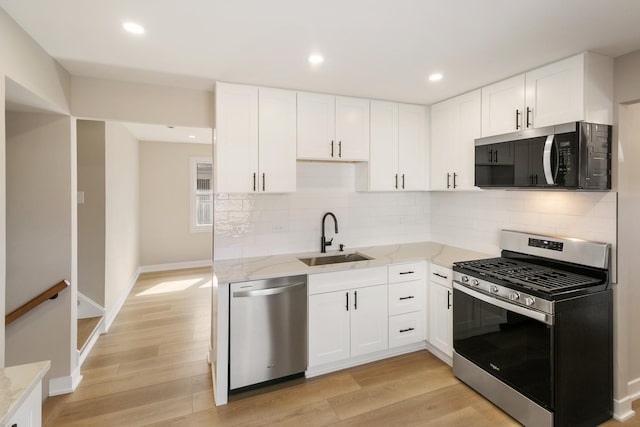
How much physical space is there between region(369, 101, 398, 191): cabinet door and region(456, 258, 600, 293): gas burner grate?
110 centimetres

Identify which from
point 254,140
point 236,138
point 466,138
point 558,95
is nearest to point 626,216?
point 558,95

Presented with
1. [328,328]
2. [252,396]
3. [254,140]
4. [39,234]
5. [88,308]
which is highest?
[254,140]

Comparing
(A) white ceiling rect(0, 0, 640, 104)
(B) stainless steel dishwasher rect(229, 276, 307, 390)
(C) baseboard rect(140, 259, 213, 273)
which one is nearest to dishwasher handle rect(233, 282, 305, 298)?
(B) stainless steel dishwasher rect(229, 276, 307, 390)

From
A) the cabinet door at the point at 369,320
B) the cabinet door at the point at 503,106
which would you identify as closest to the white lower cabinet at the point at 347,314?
the cabinet door at the point at 369,320

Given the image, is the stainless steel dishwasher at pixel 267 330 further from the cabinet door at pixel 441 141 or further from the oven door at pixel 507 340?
the cabinet door at pixel 441 141

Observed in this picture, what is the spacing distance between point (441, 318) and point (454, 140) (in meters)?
1.68

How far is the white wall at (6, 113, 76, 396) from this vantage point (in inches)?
96.0

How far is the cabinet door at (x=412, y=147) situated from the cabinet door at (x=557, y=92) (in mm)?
1122

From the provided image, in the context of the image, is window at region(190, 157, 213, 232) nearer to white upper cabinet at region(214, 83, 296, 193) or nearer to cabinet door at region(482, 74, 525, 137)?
white upper cabinet at region(214, 83, 296, 193)

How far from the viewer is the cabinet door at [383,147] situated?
3.25 m

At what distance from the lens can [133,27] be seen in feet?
6.05

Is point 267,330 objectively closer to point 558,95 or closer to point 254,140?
point 254,140

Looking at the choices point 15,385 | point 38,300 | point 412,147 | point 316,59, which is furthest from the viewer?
point 412,147

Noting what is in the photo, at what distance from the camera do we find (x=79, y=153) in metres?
3.78
